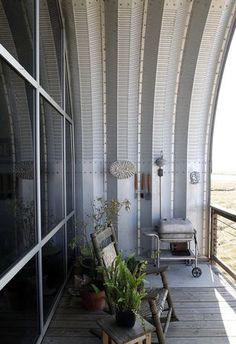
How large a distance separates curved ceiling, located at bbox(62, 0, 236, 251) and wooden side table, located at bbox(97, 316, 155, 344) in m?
2.53

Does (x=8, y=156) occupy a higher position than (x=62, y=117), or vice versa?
(x=62, y=117)

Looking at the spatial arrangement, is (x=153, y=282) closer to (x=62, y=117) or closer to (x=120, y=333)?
(x=120, y=333)

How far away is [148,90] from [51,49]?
63.7 inches

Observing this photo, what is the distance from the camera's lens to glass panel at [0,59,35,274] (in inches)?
69.8

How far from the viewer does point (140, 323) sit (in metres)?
2.13

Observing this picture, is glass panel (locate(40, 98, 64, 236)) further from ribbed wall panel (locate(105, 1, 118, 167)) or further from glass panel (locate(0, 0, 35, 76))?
ribbed wall panel (locate(105, 1, 118, 167))

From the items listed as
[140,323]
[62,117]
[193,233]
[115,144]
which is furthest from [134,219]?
[140,323]

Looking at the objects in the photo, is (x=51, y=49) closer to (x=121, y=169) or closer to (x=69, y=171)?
(x=69, y=171)

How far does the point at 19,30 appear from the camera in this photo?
2.20 meters

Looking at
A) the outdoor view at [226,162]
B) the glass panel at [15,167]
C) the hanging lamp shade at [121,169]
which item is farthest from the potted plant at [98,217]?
the glass panel at [15,167]

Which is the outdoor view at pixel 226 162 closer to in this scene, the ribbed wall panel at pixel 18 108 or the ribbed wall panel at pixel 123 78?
the ribbed wall panel at pixel 123 78

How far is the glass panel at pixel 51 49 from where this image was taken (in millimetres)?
2865

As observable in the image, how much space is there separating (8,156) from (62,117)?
1944 millimetres

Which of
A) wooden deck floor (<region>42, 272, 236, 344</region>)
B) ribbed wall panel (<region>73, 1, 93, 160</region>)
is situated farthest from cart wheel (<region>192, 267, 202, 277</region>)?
ribbed wall panel (<region>73, 1, 93, 160</region>)
